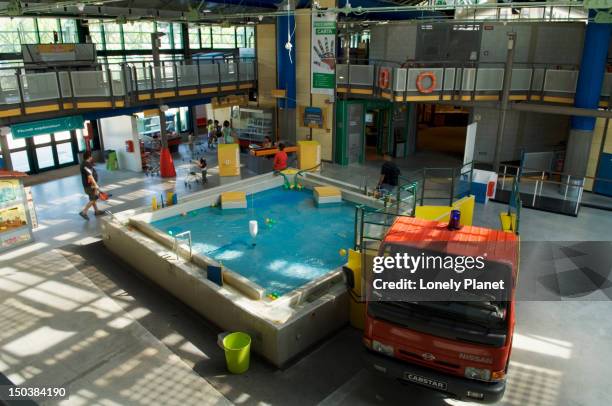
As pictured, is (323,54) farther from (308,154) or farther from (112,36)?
(112,36)

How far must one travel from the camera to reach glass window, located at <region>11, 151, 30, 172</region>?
19359 mm

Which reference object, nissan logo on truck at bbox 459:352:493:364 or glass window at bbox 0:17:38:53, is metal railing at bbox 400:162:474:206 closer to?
nissan logo on truck at bbox 459:352:493:364

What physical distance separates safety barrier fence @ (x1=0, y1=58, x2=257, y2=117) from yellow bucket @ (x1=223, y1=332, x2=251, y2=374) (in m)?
11.4

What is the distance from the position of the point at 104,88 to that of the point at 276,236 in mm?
8488

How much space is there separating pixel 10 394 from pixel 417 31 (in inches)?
737

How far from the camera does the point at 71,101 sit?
621 inches

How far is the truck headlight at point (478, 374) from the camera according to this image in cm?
620

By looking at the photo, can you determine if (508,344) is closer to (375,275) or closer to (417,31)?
(375,275)

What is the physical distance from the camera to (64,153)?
68.6 ft

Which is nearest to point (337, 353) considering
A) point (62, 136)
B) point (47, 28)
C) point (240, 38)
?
point (62, 136)

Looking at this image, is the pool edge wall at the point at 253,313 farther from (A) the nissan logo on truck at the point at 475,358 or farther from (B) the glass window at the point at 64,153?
(B) the glass window at the point at 64,153

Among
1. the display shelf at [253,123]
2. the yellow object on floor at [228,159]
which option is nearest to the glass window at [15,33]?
the display shelf at [253,123]

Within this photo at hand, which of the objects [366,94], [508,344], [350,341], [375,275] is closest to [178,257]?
[350,341]

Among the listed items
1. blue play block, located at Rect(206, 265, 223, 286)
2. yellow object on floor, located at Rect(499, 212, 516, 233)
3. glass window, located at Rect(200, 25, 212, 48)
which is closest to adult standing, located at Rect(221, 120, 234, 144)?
glass window, located at Rect(200, 25, 212, 48)
